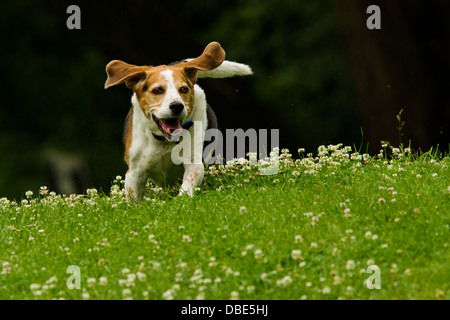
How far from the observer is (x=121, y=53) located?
1192 centimetres

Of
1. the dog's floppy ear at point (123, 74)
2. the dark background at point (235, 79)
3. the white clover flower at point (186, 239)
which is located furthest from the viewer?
the dark background at point (235, 79)

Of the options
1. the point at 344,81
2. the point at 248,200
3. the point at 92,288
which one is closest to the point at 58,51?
the point at 344,81

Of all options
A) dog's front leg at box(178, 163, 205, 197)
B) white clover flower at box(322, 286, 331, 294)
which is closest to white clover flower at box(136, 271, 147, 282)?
white clover flower at box(322, 286, 331, 294)

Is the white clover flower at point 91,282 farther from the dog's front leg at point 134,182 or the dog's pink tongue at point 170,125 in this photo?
the dog's front leg at point 134,182

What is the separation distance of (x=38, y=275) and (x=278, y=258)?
1.75 metres

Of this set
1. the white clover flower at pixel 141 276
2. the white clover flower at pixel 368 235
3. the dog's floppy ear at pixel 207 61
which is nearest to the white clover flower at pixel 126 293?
the white clover flower at pixel 141 276

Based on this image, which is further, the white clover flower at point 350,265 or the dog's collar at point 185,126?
the dog's collar at point 185,126

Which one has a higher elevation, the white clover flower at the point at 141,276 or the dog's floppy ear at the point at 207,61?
the dog's floppy ear at the point at 207,61

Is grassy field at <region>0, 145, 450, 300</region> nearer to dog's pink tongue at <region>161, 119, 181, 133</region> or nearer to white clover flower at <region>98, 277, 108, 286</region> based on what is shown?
white clover flower at <region>98, 277, 108, 286</region>

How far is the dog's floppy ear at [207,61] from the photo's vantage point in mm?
8422

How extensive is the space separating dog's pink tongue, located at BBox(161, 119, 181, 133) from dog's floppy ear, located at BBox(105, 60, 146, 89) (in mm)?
592

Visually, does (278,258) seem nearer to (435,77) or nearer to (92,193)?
(92,193)

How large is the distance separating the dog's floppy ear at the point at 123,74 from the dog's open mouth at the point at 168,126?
53 cm

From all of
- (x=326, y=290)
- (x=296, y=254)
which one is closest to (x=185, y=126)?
(x=296, y=254)
